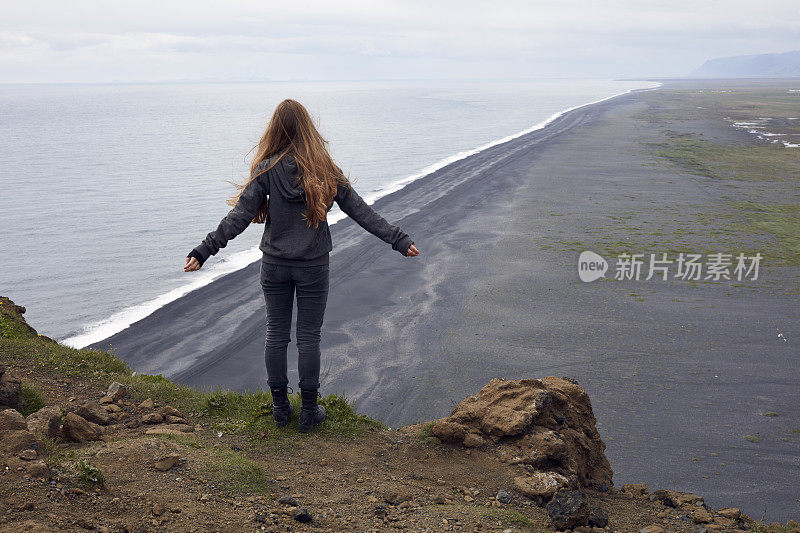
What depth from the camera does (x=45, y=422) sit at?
3859 millimetres

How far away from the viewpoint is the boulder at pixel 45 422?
12.3 ft

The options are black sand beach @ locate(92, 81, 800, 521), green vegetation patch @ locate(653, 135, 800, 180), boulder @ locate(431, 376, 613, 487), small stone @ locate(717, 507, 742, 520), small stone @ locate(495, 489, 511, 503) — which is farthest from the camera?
green vegetation patch @ locate(653, 135, 800, 180)

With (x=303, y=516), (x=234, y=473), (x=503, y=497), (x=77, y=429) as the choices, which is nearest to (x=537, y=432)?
(x=503, y=497)

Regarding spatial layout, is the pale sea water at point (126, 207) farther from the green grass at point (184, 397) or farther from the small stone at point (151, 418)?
the small stone at point (151, 418)

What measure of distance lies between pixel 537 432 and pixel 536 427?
6 centimetres

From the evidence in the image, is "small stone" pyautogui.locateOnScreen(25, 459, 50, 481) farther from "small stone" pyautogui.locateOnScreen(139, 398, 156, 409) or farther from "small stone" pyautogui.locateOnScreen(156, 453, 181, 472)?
"small stone" pyautogui.locateOnScreen(139, 398, 156, 409)

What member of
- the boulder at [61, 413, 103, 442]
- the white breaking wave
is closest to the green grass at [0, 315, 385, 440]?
the boulder at [61, 413, 103, 442]

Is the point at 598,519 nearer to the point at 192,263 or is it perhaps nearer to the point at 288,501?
the point at 288,501

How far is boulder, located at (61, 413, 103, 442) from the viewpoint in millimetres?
3900

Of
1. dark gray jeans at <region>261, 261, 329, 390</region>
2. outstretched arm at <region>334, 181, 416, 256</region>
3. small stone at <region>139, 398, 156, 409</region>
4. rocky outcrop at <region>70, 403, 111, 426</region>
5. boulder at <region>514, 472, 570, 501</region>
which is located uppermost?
outstretched arm at <region>334, 181, 416, 256</region>

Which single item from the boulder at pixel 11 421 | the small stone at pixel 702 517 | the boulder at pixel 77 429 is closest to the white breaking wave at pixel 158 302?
the boulder at pixel 77 429

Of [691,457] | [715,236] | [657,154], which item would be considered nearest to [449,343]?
[691,457]

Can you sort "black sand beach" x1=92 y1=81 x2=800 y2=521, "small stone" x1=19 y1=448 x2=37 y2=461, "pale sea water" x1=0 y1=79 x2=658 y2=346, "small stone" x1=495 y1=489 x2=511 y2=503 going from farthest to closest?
"pale sea water" x1=0 y1=79 x2=658 y2=346
"black sand beach" x1=92 y1=81 x2=800 y2=521
"small stone" x1=495 y1=489 x2=511 y2=503
"small stone" x1=19 y1=448 x2=37 y2=461

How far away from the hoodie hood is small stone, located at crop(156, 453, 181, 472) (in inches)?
66.0
